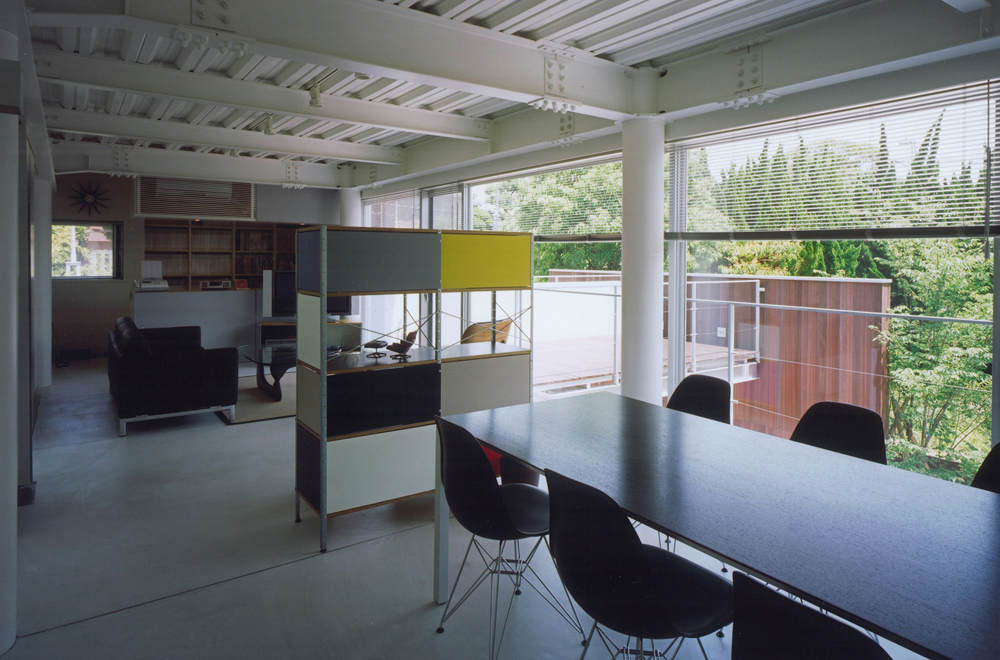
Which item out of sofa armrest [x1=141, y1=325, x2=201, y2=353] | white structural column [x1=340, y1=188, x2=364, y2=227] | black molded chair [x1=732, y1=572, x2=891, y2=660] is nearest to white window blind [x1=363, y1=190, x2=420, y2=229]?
white structural column [x1=340, y1=188, x2=364, y2=227]

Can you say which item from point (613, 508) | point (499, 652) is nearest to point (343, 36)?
point (613, 508)

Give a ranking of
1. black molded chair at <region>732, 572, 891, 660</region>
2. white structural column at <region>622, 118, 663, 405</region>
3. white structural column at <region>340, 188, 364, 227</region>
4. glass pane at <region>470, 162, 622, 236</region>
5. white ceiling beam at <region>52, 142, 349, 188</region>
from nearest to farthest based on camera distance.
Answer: black molded chair at <region>732, 572, 891, 660</region> → white structural column at <region>622, 118, 663, 405</region> → glass pane at <region>470, 162, 622, 236</region> → white ceiling beam at <region>52, 142, 349, 188</region> → white structural column at <region>340, 188, 364, 227</region>

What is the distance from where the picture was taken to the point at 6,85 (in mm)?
2617

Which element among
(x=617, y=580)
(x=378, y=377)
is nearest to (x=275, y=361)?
(x=378, y=377)

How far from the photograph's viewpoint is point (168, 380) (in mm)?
6027

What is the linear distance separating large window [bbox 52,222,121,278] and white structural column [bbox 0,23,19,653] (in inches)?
335

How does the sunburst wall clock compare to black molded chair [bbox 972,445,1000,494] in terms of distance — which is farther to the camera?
the sunburst wall clock

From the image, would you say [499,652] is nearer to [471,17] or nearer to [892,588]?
[892,588]

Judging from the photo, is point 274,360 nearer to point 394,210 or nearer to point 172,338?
point 172,338

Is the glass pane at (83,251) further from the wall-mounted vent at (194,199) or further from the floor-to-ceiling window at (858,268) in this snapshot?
the floor-to-ceiling window at (858,268)

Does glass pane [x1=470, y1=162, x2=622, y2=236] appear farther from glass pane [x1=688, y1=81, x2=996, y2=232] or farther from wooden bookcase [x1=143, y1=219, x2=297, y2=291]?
wooden bookcase [x1=143, y1=219, x2=297, y2=291]

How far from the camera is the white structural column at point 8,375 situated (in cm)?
264

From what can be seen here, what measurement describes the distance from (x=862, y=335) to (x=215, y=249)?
9727 mm

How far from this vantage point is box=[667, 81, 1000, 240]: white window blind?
11.7 feet
